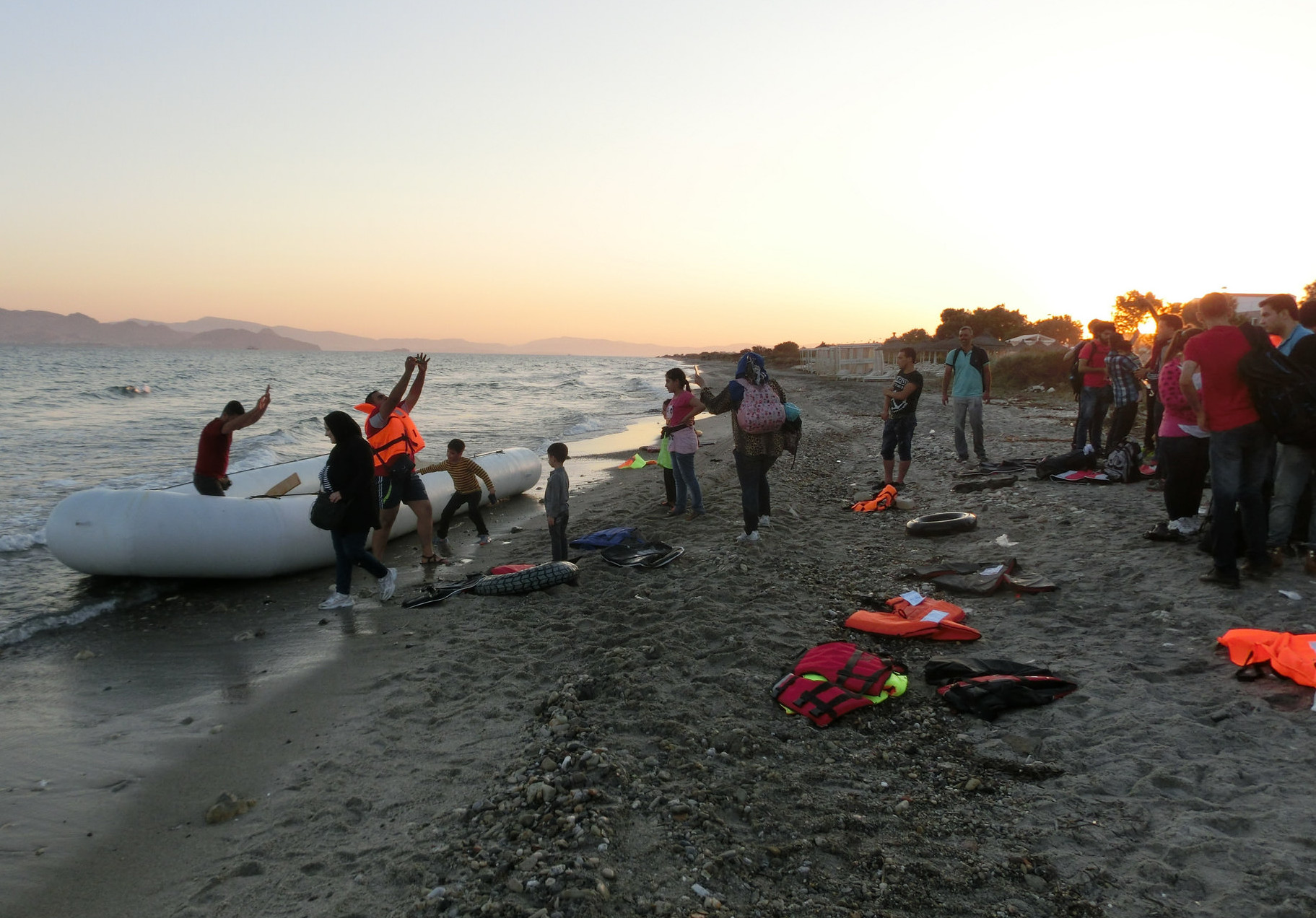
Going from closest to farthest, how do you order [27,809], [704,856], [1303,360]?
1. [704,856]
2. [27,809]
3. [1303,360]

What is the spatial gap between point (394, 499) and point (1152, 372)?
8.32m

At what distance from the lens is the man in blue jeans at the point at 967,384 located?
32.1 ft

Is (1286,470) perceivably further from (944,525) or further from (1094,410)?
(1094,410)

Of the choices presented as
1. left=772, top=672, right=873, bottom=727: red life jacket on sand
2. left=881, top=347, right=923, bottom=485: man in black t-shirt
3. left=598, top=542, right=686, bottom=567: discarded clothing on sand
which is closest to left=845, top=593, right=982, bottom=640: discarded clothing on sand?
left=772, top=672, right=873, bottom=727: red life jacket on sand

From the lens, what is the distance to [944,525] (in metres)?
7.19

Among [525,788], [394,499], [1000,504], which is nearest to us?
[525,788]

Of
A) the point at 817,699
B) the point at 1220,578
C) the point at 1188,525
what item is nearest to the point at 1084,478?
the point at 1188,525

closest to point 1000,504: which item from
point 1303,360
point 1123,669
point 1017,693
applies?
point 1303,360

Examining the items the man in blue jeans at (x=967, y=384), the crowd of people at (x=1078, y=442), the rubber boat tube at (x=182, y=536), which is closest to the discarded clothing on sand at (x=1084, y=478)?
the crowd of people at (x=1078, y=442)

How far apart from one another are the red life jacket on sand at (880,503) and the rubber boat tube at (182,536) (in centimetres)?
569

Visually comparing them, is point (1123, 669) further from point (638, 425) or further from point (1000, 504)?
point (638, 425)

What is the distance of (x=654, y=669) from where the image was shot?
4352mm

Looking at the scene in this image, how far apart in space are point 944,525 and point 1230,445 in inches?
104

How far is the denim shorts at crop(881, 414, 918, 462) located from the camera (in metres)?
8.95
